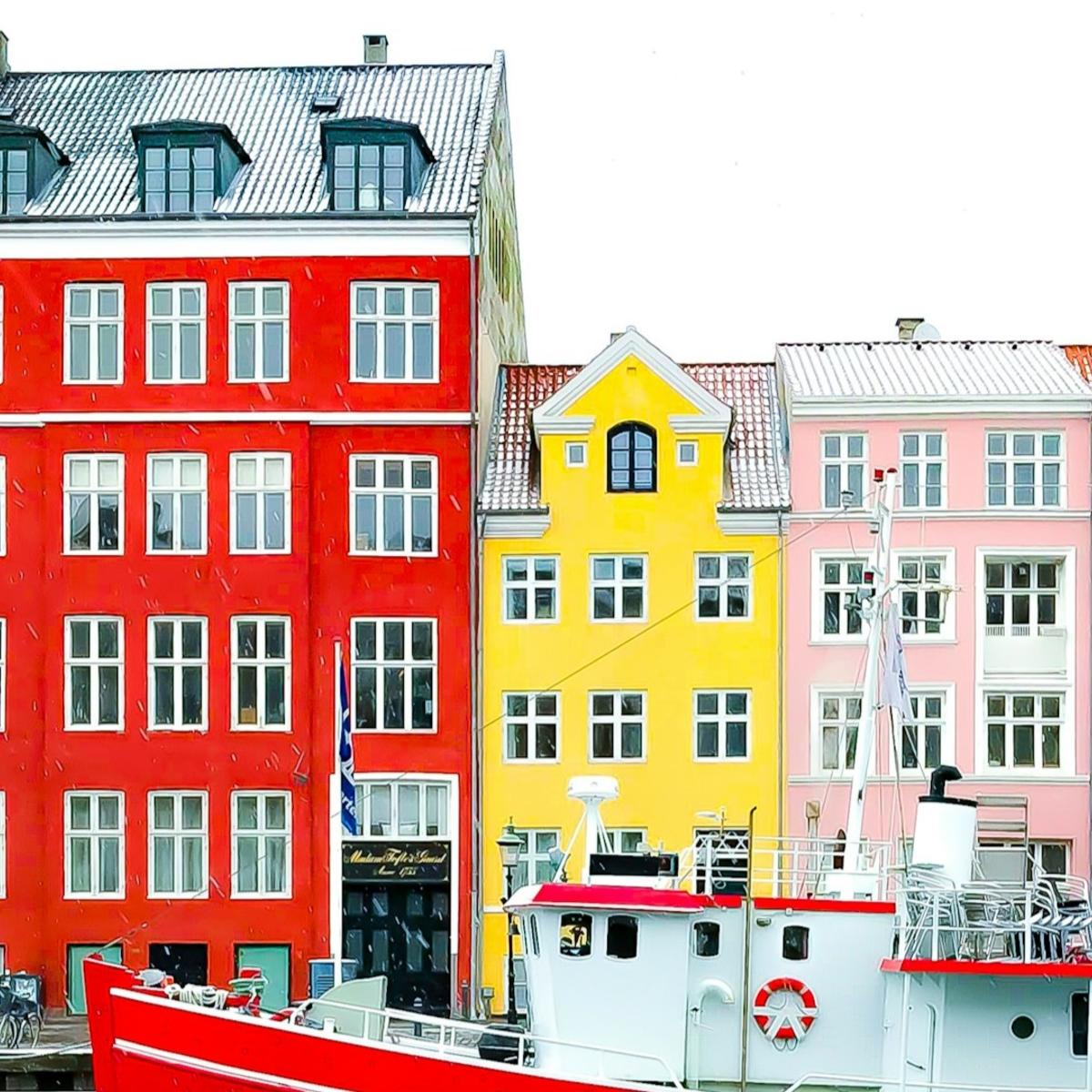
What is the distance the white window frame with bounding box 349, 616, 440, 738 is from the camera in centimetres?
3859

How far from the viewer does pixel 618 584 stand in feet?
129

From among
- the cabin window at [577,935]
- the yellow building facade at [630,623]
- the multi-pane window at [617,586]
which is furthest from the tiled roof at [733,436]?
the cabin window at [577,935]

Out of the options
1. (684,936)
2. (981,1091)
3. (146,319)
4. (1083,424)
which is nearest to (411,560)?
(146,319)

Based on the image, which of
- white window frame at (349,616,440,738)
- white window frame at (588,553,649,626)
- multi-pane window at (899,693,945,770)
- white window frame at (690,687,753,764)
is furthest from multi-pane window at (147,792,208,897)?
multi-pane window at (899,693,945,770)

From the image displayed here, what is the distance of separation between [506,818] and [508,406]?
26.0 feet

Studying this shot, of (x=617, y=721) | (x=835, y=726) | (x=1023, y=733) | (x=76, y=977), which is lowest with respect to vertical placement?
(x=76, y=977)

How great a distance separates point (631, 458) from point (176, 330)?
27.3 feet

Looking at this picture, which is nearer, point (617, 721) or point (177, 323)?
point (617, 721)

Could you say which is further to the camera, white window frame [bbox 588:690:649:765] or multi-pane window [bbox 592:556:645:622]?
multi-pane window [bbox 592:556:645:622]

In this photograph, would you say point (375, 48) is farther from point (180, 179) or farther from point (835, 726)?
point (835, 726)

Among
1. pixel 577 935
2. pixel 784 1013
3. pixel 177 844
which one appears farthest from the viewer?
pixel 177 844

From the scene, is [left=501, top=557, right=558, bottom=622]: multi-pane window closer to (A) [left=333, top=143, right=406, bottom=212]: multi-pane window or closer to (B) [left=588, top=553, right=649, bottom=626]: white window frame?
(B) [left=588, top=553, right=649, bottom=626]: white window frame

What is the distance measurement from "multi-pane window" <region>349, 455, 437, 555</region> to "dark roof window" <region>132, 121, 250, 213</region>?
5.54 metres

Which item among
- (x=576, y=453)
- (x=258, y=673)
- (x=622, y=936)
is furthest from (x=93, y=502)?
(x=622, y=936)
